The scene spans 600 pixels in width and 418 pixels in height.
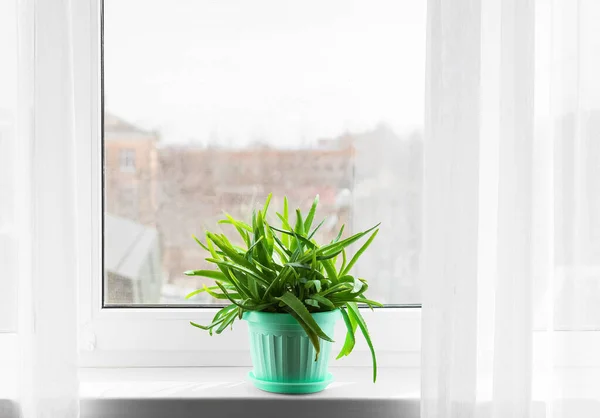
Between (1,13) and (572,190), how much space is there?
983 mm

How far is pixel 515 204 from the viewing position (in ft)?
3.43

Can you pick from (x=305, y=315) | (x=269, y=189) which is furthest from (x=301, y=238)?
(x=269, y=189)

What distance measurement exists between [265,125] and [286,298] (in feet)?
1.44

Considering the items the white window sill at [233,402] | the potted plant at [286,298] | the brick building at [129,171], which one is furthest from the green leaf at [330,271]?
the brick building at [129,171]

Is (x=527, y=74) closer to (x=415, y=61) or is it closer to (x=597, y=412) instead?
(x=415, y=61)

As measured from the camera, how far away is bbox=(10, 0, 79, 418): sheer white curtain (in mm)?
1037

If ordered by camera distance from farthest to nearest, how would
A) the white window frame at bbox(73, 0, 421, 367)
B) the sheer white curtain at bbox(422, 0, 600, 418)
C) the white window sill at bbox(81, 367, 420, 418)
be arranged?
1. the white window frame at bbox(73, 0, 421, 367)
2. the white window sill at bbox(81, 367, 420, 418)
3. the sheer white curtain at bbox(422, 0, 600, 418)

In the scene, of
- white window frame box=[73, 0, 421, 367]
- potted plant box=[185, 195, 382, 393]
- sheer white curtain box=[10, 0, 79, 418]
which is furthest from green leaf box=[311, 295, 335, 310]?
sheer white curtain box=[10, 0, 79, 418]

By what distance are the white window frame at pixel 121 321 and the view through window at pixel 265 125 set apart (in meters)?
0.05

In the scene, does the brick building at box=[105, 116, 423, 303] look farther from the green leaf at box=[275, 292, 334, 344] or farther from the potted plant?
the green leaf at box=[275, 292, 334, 344]

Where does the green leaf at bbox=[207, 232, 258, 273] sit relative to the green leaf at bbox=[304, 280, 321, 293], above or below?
above

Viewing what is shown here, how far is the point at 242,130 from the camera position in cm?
136

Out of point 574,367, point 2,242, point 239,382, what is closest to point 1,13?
point 2,242

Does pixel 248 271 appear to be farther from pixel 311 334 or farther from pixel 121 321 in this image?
pixel 121 321
